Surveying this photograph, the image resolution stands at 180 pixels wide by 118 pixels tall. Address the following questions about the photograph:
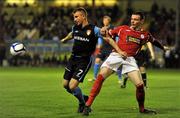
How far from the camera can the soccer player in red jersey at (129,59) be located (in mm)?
12648

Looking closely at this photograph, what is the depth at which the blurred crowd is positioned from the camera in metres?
44.9

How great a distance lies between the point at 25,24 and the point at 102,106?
3449cm

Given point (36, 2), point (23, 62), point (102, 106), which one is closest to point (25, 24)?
point (36, 2)

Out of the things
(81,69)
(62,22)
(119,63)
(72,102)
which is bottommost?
(62,22)

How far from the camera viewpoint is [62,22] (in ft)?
156

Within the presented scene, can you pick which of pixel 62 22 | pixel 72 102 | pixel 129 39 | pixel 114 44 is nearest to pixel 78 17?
pixel 114 44

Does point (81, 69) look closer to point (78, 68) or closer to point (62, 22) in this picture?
point (78, 68)

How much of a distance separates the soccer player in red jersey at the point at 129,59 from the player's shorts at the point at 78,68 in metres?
0.34

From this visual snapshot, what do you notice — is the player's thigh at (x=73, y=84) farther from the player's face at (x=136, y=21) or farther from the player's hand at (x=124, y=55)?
the player's face at (x=136, y=21)

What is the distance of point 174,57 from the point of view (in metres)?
38.6

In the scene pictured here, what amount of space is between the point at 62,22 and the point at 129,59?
A: 3497 centimetres

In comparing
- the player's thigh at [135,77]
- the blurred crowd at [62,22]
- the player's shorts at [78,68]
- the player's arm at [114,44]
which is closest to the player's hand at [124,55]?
the player's arm at [114,44]

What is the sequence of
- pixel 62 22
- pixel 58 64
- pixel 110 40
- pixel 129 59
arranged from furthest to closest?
pixel 62 22 < pixel 58 64 < pixel 129 59 < pixel 110 40

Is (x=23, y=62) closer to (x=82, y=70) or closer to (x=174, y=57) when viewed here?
(x=174, y=57)
